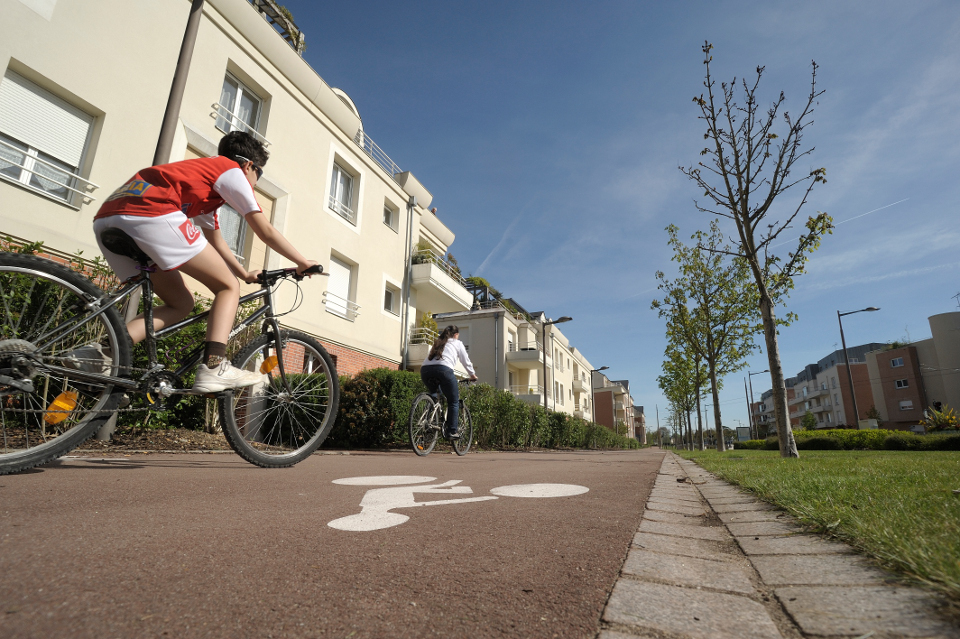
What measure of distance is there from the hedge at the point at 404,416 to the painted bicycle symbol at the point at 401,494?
504 cm

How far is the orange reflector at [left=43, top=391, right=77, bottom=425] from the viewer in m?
2.51

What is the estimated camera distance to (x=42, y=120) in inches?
320

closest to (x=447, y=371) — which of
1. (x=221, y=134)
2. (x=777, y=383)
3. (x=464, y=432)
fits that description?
(x=464, y=432)

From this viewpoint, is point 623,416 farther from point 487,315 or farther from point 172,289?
point 172,289

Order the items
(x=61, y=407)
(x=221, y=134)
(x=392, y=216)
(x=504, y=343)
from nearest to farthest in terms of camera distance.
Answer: (x=61, y=407), (x=221, y=134), (x=392, y=216), (x=504, y=343)

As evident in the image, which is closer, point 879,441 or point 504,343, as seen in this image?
point 879,441

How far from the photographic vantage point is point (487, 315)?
3186 centimetres

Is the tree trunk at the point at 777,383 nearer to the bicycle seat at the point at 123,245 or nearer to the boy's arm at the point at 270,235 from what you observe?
the boy's arm at the point at 270,235

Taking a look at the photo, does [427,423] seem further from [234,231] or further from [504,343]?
[504,343]

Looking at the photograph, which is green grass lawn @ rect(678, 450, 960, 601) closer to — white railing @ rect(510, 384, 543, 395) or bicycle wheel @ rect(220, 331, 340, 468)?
bicycle wheel @ rect(220, 331, 340, 468)

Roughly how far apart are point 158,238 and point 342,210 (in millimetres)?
13665

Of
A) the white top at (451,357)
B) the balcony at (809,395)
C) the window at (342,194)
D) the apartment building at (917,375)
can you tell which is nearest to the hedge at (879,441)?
the white top at (451,357)

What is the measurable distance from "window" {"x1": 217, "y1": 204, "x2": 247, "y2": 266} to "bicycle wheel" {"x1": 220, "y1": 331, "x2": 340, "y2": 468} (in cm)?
855

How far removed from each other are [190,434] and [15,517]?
5.62 m
